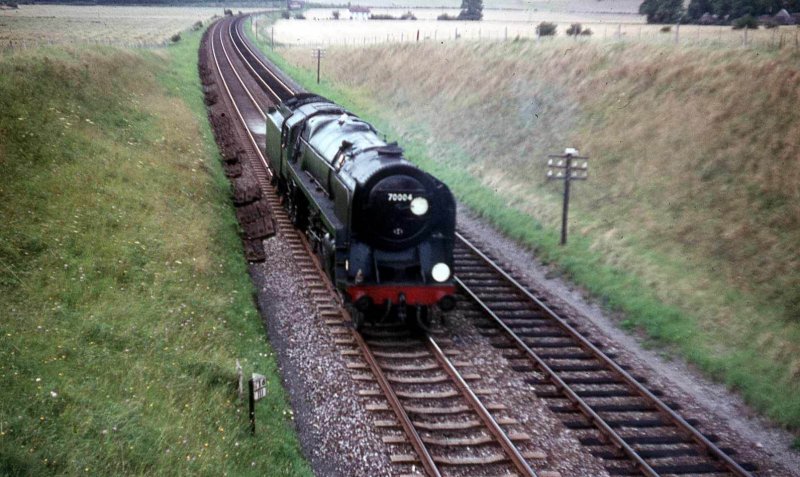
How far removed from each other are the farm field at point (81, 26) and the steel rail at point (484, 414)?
79.5ft

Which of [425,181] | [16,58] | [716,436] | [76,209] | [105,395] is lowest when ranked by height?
[716,436]

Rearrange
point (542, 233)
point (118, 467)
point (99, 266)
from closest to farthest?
point (118, 467)
point (99, 266)
point (542, 233)

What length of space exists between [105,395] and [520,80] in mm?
25954

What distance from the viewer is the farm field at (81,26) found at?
33.7 meters

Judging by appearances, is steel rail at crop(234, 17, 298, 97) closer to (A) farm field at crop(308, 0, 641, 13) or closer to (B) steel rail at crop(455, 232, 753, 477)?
(B) steel rail at crop(455, 232, 753, 477)

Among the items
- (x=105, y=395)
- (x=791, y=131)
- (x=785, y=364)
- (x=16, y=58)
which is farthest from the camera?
(x=16, y=58)

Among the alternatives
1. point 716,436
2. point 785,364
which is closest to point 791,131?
point 785,364

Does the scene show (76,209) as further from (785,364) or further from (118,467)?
(785,364)

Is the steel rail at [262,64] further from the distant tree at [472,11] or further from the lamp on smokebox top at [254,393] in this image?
the lamp on smokebox top at [254,393]

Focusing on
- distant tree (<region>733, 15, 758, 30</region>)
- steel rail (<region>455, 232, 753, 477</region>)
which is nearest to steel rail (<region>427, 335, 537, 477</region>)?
steel rail (<region>455, 232, 753, 477</region>)

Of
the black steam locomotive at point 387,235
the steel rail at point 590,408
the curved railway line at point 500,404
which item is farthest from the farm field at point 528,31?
the black steam locomotive at point 387,235

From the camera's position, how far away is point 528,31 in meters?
44.3

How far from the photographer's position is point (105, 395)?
9008mm

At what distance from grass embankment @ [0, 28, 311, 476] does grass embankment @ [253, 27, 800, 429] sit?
849cm
